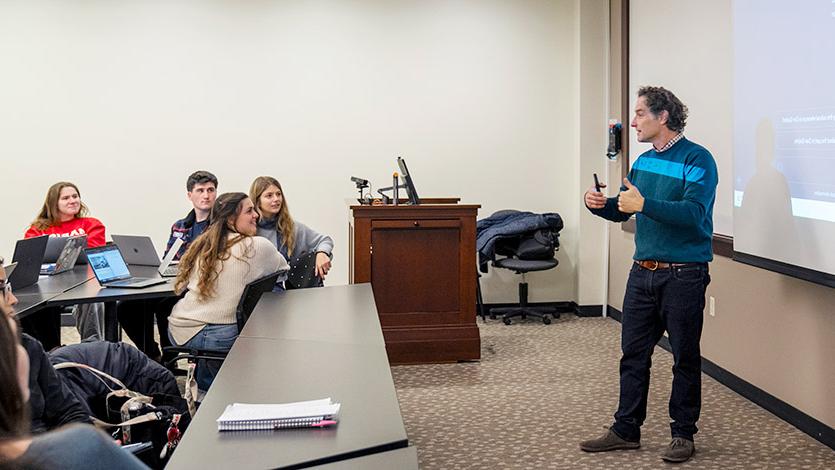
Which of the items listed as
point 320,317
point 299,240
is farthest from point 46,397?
point 299,240

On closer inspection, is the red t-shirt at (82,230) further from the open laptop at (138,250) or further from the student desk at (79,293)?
the student desk at (79,293)

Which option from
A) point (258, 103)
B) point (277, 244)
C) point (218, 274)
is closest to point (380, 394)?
point (218, 274)

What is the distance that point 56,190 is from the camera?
5617mm

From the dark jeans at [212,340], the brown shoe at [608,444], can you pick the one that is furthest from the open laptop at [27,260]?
the brown shoe at [608,444]

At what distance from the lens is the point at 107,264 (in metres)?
4.78

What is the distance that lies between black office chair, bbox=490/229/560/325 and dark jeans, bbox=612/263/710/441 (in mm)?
3202

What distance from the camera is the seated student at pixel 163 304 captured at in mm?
5426

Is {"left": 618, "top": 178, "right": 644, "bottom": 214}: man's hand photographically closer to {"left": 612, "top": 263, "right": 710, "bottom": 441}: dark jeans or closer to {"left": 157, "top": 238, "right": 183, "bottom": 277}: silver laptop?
{"left": 612, "top": 263, "right": 710, "bottom": 441}: dark jeans

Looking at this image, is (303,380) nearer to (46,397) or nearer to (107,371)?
(46,397)

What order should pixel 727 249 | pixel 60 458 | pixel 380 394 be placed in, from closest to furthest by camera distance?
pixel 60 458
pixel 380 394
pixel 727 249

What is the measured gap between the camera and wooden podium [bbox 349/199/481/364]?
5648 mm

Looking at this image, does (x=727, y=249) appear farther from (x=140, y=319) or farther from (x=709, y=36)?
(x=140, y=319)

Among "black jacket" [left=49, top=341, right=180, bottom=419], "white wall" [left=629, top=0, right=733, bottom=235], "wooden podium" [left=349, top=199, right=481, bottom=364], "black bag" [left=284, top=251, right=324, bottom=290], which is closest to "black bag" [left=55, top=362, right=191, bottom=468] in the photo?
"black jacket" [left=49, top=341, right=180, bottom=419]

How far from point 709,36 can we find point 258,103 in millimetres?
3896
